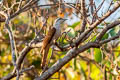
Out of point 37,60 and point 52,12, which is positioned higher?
point 52,12

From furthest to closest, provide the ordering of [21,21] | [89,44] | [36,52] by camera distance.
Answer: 1. [21,21]
2. [36,52]
3. [89,44]

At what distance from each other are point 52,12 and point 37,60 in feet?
5.96

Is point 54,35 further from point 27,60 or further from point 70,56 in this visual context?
point 27,60

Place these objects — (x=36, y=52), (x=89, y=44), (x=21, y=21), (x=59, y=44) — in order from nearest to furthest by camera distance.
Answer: (x=89, y=44) → (x=59, y=44) → (x=36, y=52) → (x=21, y=21)

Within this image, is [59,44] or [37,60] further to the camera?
[37,60]

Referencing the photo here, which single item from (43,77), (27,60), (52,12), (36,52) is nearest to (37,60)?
(27,60)

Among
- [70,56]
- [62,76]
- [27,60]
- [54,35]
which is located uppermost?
[54,35]

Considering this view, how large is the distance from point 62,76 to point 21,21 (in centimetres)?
164

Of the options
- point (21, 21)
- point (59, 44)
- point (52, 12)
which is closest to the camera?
point (59, 44)

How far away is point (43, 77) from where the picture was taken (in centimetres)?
315

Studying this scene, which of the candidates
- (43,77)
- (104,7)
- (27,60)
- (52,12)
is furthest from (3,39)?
(104,7)

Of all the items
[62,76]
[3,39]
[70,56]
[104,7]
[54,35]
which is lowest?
[62,76]

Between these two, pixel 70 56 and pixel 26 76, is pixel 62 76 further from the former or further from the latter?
pixel 70 56

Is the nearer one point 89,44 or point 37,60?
point 89,44
